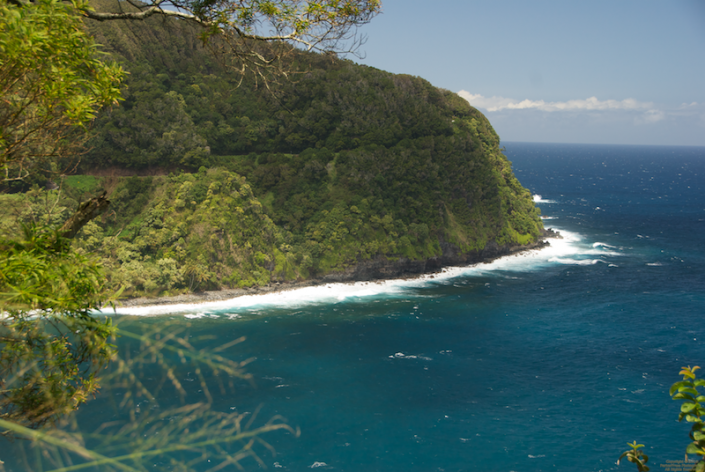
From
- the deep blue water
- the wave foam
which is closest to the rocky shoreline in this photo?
the wave foam

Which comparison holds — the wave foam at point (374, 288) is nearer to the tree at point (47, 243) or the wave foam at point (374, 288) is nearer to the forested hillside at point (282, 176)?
the forested hillside at point (282, 176)

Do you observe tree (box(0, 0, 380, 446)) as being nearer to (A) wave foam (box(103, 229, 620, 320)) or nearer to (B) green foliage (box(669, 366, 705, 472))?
(B) green foliage (box(669, 366, 705, 472))

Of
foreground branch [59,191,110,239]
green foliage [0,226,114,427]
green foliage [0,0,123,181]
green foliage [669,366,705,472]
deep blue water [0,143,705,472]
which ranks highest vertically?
green foliage [0,0,123,181]

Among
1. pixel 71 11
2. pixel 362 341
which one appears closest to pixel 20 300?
pixel 71 11

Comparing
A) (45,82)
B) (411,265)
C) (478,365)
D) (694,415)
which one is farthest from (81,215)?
(411,265)

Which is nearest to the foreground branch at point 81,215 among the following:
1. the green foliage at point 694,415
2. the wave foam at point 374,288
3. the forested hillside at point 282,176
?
the green foliage at point 694,415

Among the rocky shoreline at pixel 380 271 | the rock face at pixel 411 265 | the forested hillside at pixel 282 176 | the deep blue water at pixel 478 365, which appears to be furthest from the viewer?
the rock face at pixel 411 265
